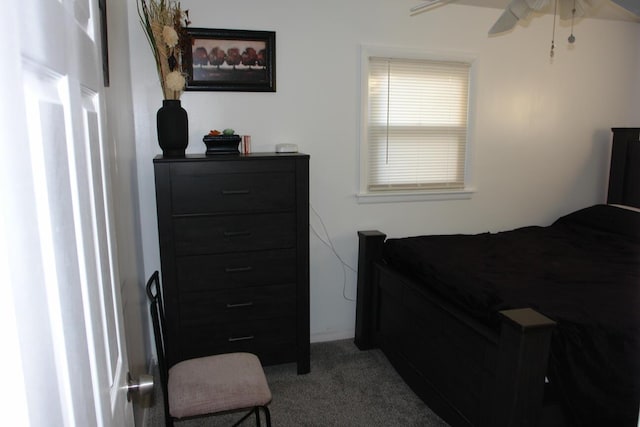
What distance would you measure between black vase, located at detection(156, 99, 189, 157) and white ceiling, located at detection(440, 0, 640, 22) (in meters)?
1.96

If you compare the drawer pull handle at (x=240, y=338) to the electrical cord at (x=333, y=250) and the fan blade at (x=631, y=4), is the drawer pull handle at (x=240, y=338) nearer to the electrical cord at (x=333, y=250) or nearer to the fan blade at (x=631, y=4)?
the electrical cord at (x=333, y=250)

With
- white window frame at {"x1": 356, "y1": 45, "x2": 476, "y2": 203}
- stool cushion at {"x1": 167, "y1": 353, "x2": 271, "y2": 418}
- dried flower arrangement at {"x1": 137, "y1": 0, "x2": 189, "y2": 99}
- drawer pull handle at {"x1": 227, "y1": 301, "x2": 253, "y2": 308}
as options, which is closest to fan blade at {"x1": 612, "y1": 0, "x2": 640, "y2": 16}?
stool cushion at {"x1": 167, "y1": 353, "x2": 271, "y2": 418}

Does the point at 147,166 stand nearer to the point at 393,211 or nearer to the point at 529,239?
the point at 393,211

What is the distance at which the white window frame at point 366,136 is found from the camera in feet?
9.95

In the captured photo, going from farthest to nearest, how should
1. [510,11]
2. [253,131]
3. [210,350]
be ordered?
[253,131] → [210,350] → [510,11]

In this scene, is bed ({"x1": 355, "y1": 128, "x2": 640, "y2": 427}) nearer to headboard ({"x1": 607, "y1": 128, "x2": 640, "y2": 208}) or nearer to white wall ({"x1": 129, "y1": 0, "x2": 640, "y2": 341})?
headboard ({"x1": 607, "y1": 128, "x2": 640, "y2": 208})

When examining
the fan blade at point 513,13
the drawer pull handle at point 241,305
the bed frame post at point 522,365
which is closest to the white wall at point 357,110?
the drawer pull handle at point 241,305

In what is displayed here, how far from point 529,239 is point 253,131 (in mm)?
2047

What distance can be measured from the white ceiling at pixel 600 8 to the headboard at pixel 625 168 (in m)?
0.89

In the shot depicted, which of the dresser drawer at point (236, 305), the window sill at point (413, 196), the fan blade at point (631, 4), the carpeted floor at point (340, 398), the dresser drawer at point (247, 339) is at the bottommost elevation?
the carpeted floor at point (340, 398)

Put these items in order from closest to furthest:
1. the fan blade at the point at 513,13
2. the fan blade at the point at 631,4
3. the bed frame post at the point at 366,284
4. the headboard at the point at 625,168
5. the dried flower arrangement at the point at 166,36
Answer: the fan blade at the point at 631,4 → the fan blade at the point at 513,13 → the dried flower arrangement at the point at 166,36 → the bed frame post at the point at 366,284 → the headboard at the point at 625,168

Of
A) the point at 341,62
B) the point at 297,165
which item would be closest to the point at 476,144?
the point at 341,62

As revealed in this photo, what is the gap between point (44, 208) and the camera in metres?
0.48

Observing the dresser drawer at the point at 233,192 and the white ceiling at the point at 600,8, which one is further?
the white ceiling at the point at 600,8
